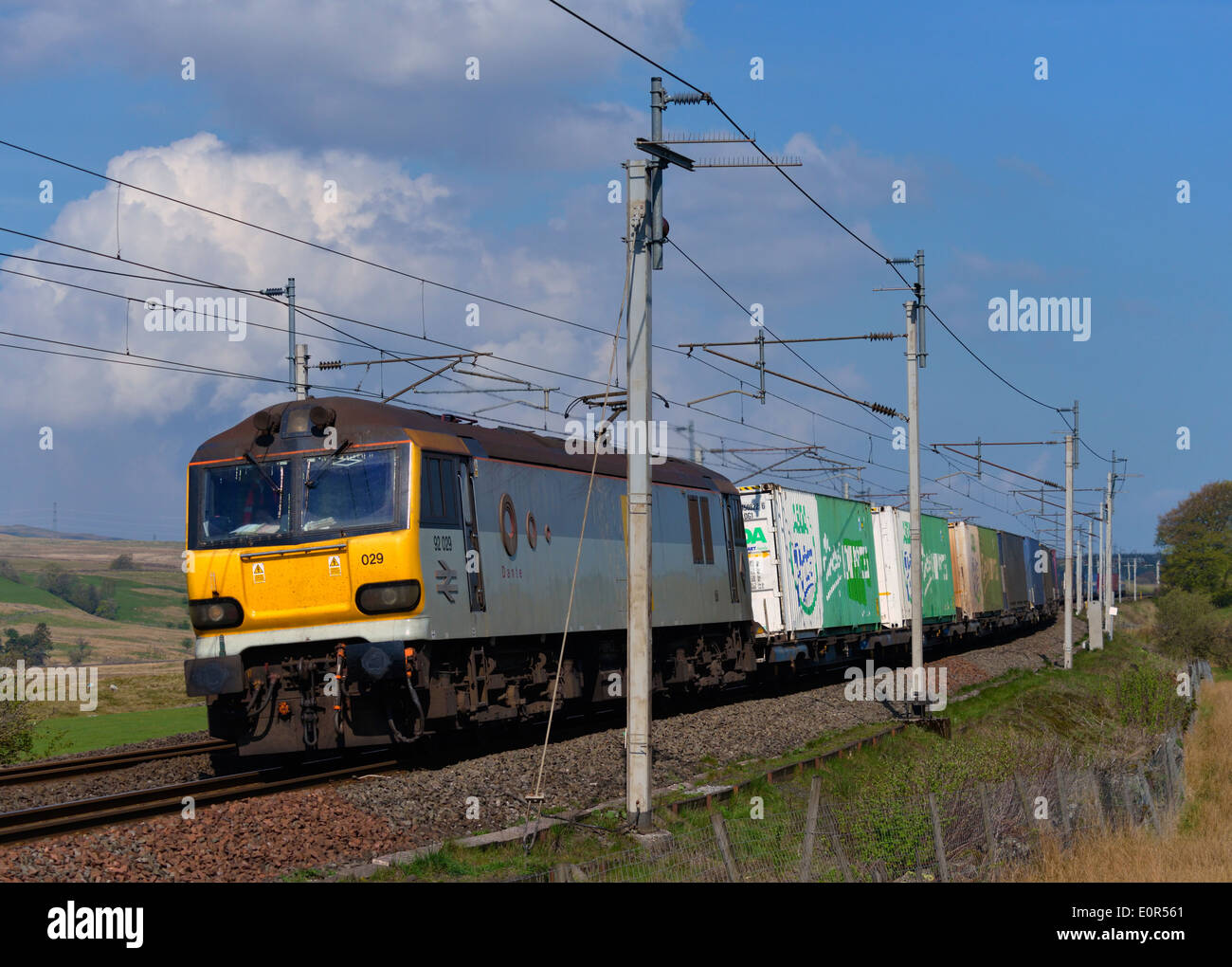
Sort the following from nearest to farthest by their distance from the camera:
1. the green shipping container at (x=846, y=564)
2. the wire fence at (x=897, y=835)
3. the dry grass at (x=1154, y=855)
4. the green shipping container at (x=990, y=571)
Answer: the wire fence at (x=897, y=835)
the dry grass at (x=1154, y=855)
the green shipping container at (x=846, y=564)
the green shipping container at (x=990, y=571)

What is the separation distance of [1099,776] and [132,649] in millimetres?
86949

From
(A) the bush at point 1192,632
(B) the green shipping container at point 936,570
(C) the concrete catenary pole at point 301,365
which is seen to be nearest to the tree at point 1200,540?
(A) the bush at point 1192,632

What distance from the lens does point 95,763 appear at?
16.8 metres

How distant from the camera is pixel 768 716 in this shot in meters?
23.5

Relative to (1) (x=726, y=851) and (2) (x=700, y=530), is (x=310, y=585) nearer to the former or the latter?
(1) (x=726, y=851)

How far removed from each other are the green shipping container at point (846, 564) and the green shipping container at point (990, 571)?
1490 centimetres

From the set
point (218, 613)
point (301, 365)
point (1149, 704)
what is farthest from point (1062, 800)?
point (301, 365)

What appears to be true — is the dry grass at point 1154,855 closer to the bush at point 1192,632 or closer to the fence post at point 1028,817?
the fence post at point 1028,817

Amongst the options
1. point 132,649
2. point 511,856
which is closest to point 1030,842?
point 511,856

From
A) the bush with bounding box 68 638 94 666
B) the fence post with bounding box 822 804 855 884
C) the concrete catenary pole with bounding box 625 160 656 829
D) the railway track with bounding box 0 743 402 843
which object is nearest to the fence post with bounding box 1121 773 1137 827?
the fence post with bounding box 822 804 855 884

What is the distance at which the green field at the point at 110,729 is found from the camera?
72.9 ft

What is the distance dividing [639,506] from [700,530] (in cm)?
1146
